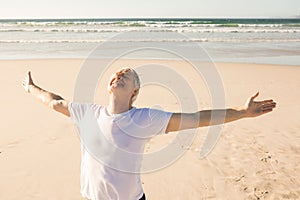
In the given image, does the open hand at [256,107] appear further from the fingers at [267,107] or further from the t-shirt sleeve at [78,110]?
the t-shirt sleeve at [78,110]

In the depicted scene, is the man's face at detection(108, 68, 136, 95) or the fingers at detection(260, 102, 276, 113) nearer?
the man's face at detection(108, 68, 136, 95)

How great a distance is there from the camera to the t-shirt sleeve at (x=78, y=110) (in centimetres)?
237

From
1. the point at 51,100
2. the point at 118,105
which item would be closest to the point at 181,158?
the point at 51,100

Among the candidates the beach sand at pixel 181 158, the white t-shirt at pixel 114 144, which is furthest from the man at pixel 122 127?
the beach sand at pixel 181 158

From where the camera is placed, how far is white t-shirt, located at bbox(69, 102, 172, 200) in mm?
2225

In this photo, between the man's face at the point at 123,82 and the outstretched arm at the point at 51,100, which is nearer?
the man's face at the point at 123,82

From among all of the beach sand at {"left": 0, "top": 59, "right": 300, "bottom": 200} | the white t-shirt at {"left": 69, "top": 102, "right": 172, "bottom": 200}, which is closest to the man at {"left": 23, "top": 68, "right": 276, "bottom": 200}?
the white t-shirt at {"left": 69, "top": 102, "right": 172, "bottom": 200}

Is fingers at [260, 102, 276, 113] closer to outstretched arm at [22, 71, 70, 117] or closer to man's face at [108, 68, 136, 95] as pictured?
man's face at [108, 68, 136, 95]

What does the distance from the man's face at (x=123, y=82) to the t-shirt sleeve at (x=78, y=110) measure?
293 millimetres

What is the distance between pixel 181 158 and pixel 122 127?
3.13 m

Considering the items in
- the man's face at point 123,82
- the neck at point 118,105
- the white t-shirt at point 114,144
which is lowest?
the white t-shirt at point 114,144

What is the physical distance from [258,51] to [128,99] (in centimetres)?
1749

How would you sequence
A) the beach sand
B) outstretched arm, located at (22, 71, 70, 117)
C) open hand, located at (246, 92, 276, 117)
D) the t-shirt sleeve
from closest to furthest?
open hand, located at (246, 92, 276, 117)
the t-shirt sleeve
outstretched arm, located at (22, 71, 70, 117)
the beach sand

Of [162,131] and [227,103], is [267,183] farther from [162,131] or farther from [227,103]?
[227,103]
